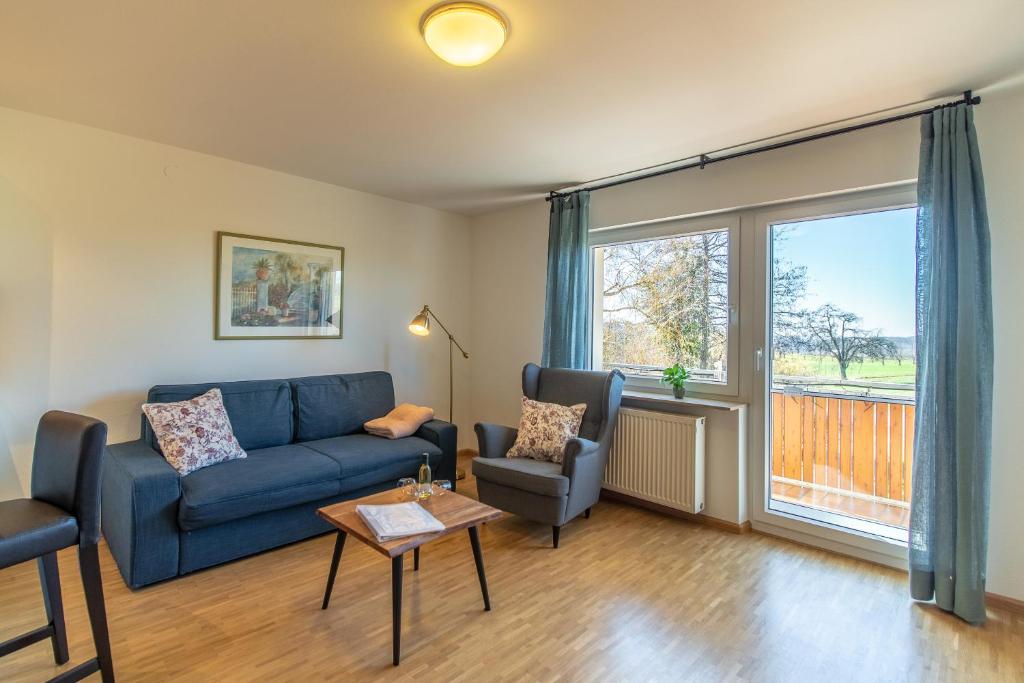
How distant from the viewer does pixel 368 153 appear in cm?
326

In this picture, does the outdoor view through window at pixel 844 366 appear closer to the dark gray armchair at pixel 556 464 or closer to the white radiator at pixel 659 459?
the white radiator at pixel 659 459

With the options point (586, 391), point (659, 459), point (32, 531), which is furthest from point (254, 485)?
point (659, 459)

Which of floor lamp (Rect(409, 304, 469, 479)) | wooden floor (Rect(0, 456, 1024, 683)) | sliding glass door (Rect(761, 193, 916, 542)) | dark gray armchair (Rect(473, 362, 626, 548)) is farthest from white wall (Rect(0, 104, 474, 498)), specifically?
sliding glass door (Rect(761, 193, 916, 542))

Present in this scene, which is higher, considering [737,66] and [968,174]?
[737,66]

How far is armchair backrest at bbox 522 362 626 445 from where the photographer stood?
339 centimetres

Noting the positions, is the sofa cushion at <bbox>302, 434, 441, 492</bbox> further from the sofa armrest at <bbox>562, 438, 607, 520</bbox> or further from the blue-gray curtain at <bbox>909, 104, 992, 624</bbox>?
the blue-gray curtain at <bbox>909, 104, 992, 624</bbox>

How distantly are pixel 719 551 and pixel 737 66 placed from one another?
8.54ft

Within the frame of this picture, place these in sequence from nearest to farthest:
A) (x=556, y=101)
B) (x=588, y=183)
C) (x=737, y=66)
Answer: (x=737, y=66) → (x=556, y=101) → (x=588, y=183)

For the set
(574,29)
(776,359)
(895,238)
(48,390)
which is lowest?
(48,390)

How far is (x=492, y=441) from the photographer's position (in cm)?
346

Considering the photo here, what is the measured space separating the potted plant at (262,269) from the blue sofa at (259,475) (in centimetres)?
80

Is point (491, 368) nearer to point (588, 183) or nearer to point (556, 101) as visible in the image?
point (588, 183)

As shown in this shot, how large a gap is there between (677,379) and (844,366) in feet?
3.23

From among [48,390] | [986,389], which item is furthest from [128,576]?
[986,389]
